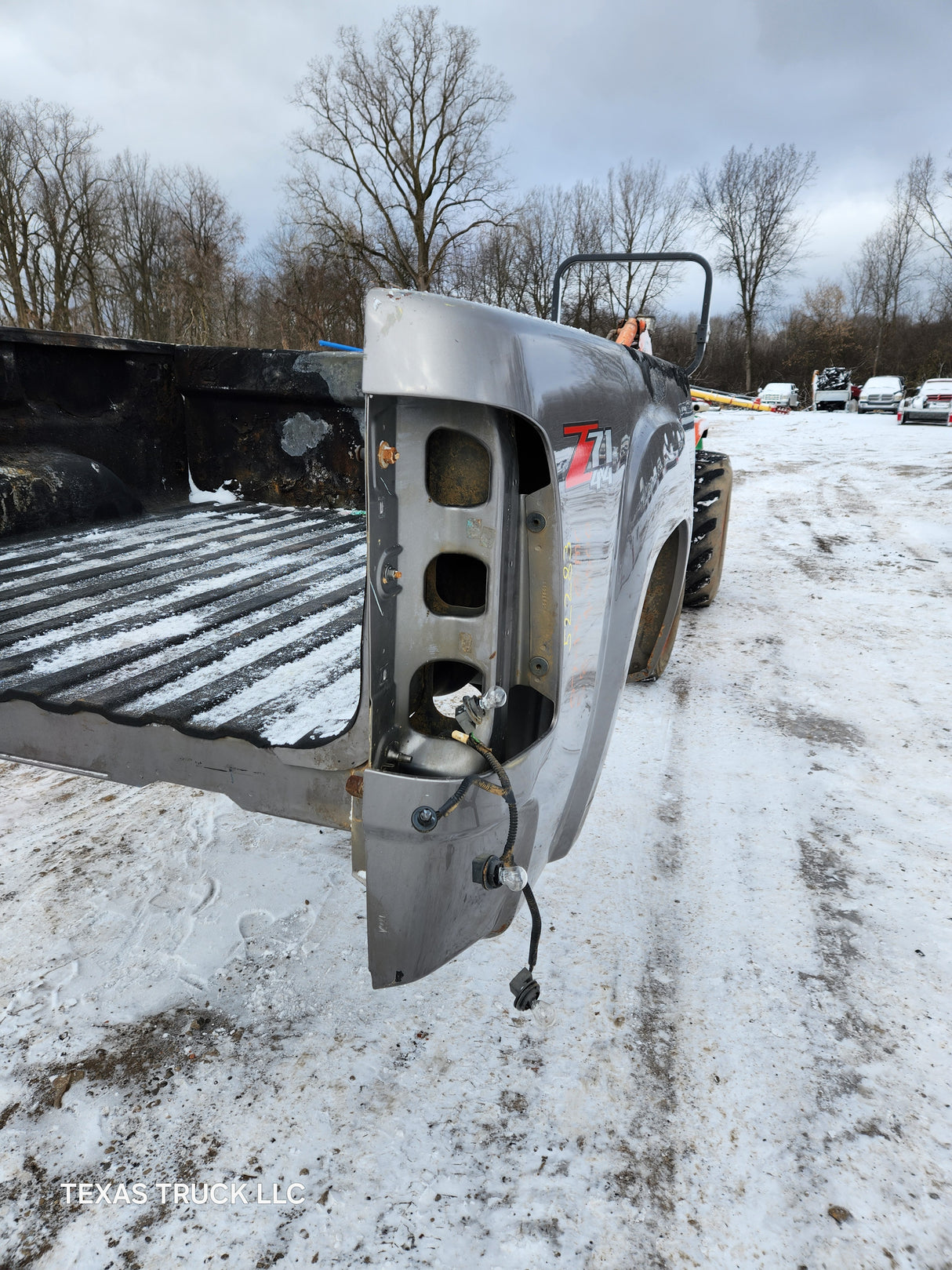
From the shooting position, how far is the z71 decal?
4.34ft

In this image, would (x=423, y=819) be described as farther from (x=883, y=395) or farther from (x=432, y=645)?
(x=883, y=395)

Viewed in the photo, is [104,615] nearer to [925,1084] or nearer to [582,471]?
[582,471]

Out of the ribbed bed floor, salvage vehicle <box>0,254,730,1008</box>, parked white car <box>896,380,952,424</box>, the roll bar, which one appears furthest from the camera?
parked white car <box>896,380,952,424</box>

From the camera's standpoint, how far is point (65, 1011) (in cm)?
192

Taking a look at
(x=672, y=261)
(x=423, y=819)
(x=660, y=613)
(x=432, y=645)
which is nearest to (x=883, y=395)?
(x=660, y=613)

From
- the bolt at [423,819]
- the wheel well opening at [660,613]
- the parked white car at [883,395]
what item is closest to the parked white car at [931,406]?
the parked white car at [883,395]

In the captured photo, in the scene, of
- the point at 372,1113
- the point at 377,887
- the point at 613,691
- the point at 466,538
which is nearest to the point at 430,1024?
the point at 372,1113

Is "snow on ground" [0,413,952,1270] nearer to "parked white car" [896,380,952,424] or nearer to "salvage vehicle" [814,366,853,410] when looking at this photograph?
"parked white car" [896,380,952,424]

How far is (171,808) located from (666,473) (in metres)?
2.15

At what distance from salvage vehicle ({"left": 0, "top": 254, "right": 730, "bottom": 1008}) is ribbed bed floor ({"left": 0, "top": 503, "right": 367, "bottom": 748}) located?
11 millimetres

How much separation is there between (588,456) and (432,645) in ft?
1.46

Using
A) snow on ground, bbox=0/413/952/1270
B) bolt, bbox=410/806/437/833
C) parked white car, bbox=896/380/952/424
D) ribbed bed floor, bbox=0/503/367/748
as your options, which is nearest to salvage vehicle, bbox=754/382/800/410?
parked white car, bbox=896/380/952/424

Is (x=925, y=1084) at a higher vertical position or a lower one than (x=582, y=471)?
lower

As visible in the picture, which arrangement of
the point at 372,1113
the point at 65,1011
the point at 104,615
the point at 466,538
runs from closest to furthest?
the point at 466,538 → the point at 372,1113 → the point at 65,1011 → the point at 104,615
